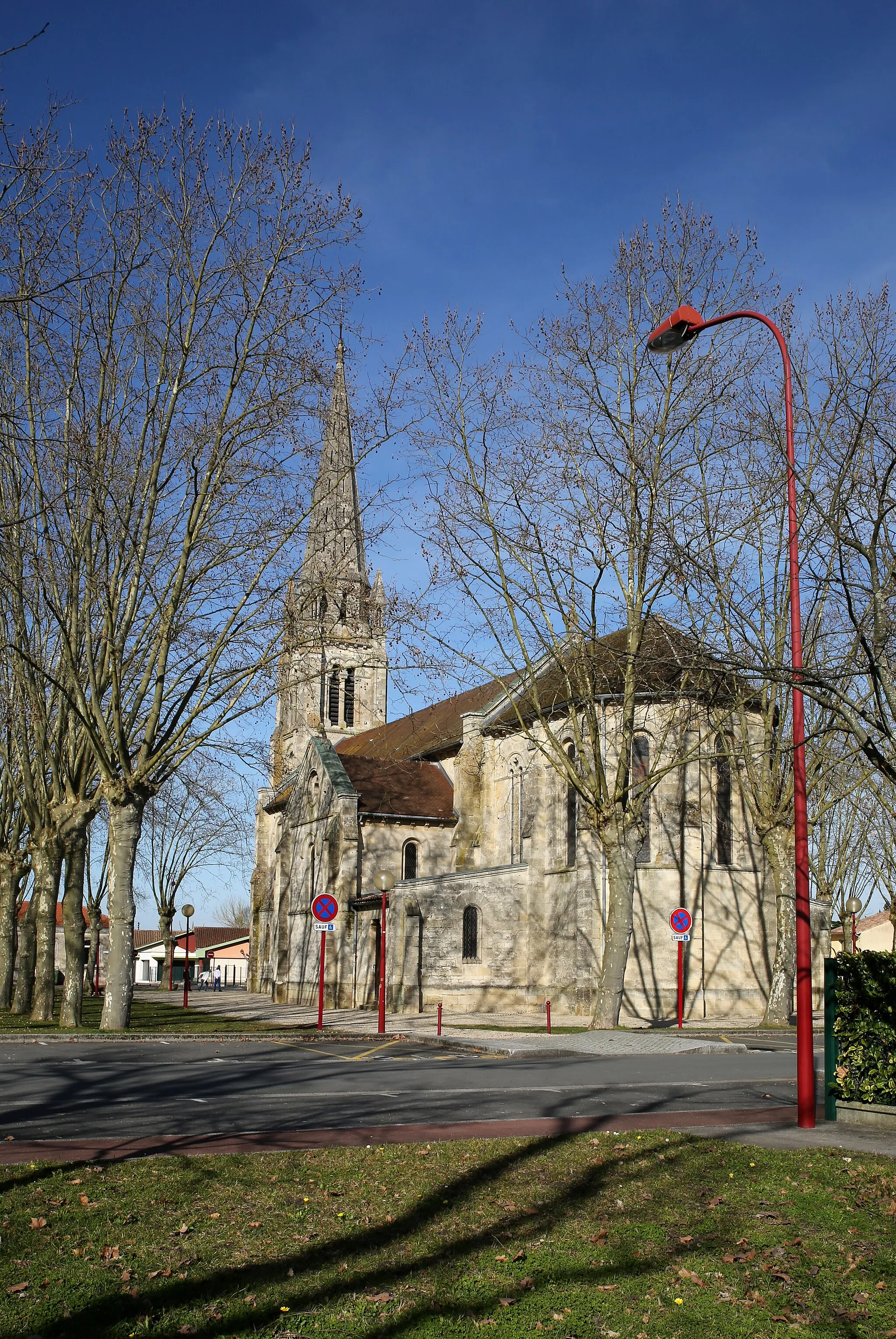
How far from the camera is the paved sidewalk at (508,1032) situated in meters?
19.4

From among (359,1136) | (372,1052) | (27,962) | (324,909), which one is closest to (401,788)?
(27,962)

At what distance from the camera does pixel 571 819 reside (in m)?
34.0

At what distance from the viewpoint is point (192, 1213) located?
6.64m

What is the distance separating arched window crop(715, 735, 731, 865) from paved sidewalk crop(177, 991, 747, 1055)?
6.32 m

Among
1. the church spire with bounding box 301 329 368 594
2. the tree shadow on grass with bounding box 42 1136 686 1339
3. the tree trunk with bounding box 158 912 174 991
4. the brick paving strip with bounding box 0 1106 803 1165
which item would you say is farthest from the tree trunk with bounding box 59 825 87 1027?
the tree trunk with bounding box 158 912 174 991

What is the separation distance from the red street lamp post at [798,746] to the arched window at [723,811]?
21756 millimetres

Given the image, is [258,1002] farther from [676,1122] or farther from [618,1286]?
[618,1286]

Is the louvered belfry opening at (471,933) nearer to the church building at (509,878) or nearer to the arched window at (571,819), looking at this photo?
the church building at (509,878)

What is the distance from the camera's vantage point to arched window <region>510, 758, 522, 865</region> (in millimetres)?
36719

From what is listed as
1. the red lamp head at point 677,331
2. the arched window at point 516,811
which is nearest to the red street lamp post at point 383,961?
the arched window at point 516,811

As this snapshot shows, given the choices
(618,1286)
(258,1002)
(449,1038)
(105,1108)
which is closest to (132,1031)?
(449,1038)

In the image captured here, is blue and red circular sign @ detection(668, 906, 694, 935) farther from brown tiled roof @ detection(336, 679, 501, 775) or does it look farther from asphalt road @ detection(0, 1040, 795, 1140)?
brown tiled roof @ detection(336, 679, 501, 775)

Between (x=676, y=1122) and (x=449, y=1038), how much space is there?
35.1 feet

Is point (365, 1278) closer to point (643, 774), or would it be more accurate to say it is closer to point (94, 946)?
point (643, 774)
